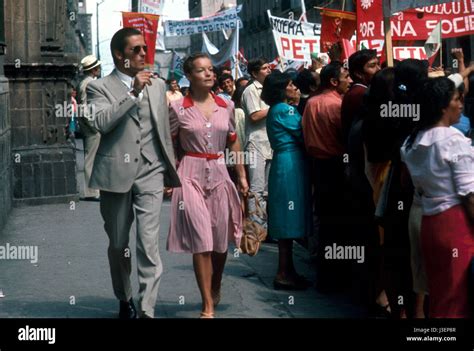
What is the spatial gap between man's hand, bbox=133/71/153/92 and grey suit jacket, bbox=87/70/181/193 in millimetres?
114

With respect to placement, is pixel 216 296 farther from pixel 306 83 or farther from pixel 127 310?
pixel 306 83

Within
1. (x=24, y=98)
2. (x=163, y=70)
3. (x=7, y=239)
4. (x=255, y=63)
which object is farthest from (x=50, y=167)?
(x=163, y=70)

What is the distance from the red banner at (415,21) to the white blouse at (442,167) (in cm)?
639

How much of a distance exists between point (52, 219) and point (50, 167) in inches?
64.7

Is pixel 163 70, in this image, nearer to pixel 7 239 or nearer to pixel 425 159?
pixel 7 239

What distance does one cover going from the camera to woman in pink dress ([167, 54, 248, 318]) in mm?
7629

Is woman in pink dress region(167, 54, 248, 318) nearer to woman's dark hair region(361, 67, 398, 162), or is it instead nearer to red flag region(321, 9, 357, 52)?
woman's dark hair region(361, 67, 398, 162)

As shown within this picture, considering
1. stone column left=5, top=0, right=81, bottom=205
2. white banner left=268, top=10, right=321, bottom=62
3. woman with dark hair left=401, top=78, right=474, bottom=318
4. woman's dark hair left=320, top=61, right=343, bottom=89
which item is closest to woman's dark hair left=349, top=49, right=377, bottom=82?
woman's dark hair left=320, top=61, right=343, bottom=89

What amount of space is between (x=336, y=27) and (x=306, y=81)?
487 cm

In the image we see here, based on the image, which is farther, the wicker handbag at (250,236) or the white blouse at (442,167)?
the wicker handbag at (250,236)

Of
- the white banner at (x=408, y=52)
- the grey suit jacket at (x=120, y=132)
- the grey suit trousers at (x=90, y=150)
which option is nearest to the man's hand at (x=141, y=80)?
the grey suit jacket at (x=120, y=132)

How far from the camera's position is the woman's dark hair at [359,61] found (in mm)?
8352

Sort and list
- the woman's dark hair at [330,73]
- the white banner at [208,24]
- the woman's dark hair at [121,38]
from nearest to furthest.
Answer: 1. the woman's dark hair at [121,38]
2. the woman's dark hair at [330,73]
3. the white banner at [208,24]

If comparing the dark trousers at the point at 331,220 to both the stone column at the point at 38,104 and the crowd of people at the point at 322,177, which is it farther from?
→ the stone column at the point at 38,104
